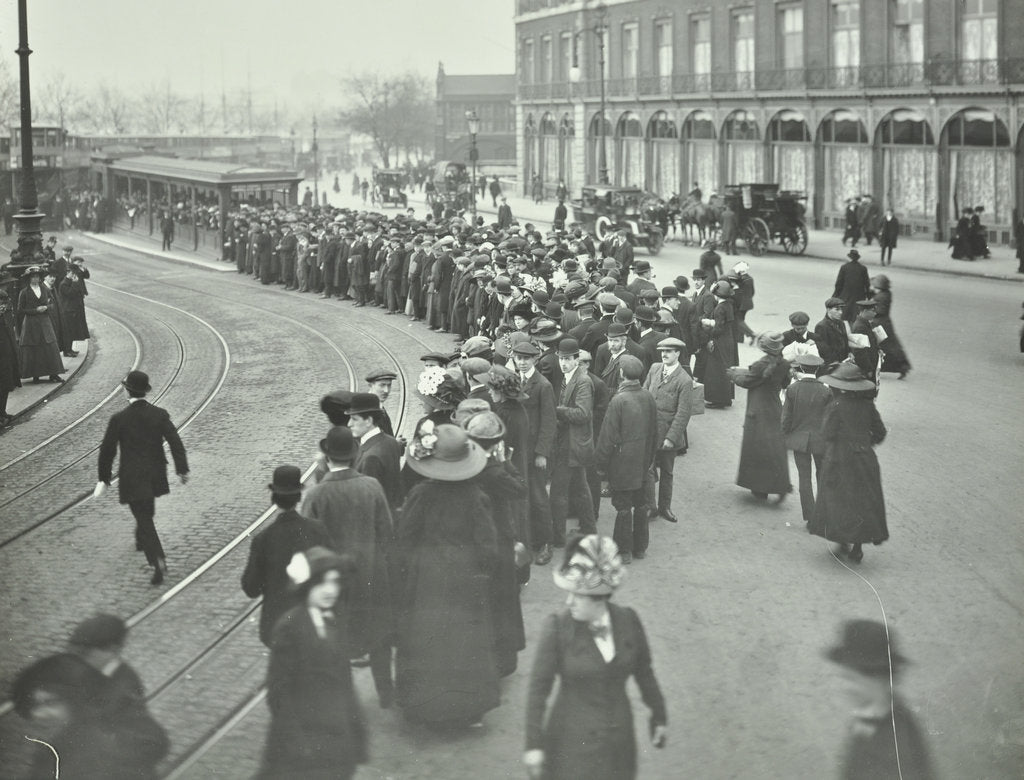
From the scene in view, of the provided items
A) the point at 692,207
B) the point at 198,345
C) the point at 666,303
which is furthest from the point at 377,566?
the point at 692,207

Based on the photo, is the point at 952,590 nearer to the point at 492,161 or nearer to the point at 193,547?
the point at 193,547

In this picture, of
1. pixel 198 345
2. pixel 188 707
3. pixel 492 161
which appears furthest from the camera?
pixel 492 161

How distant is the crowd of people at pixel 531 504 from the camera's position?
15.5ft

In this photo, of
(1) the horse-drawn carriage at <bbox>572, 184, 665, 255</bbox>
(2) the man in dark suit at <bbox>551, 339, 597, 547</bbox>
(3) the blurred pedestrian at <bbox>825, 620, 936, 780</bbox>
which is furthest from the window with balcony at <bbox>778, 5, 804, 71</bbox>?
(3) the blurred pedestrian at <bbox>825, 620, 936, 780</bbox>

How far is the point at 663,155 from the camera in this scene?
44.2m

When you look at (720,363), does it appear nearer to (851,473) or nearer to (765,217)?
(851,473)

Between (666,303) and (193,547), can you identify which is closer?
(193,547)

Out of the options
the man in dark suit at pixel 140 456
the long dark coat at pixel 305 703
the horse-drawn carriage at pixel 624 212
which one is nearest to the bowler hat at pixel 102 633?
the long dark coat at pixel 305 703

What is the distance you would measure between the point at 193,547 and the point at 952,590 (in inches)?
215

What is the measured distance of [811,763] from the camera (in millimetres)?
5457

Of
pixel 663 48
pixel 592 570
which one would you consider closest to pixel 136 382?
pixel 592 570

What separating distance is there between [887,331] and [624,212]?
1961 centimetres

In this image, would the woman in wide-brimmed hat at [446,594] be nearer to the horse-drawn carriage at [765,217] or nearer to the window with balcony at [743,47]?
the horse-drawn carriage at [765,217]

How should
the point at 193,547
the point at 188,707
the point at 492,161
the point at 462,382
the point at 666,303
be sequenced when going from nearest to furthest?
the point at 188,707 < the point at 462,382 < the point at 193,547 < the point at 666,303 < the point at 492,161
